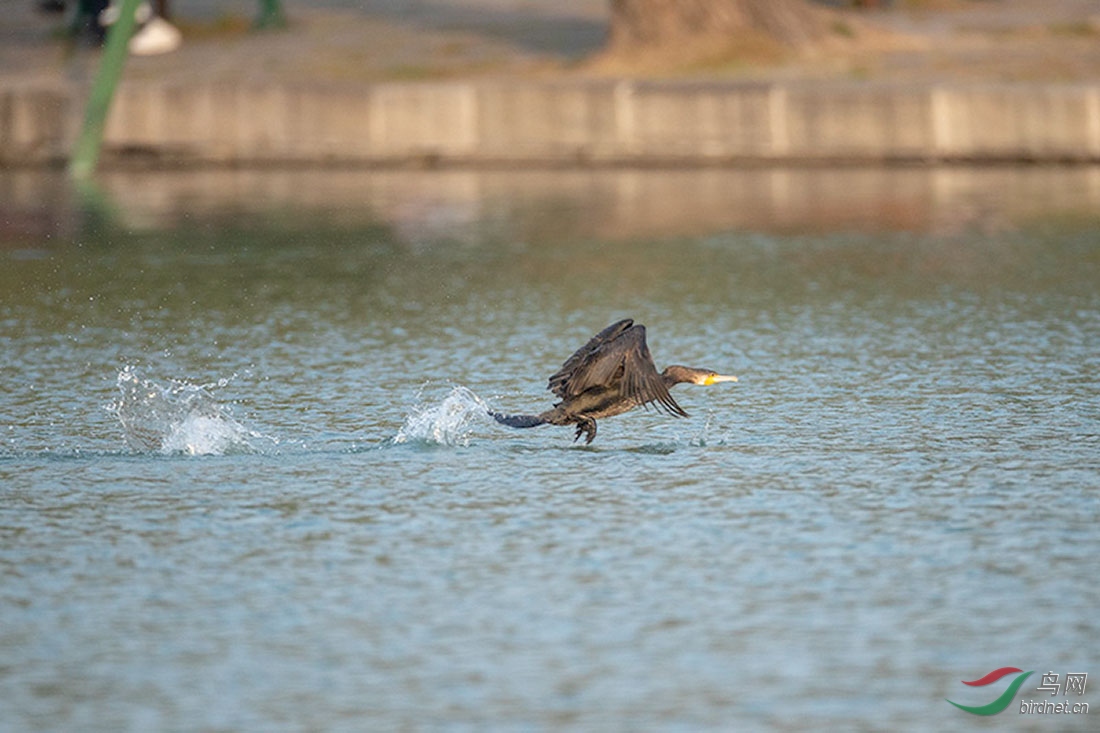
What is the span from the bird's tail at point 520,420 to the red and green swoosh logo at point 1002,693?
3.22 meters

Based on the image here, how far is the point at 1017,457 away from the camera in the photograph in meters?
9.20

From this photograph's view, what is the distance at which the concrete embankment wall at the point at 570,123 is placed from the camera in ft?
68.7

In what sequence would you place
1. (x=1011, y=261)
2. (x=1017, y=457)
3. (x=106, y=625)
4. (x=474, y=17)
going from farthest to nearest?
(x=474, y=17) < (x=1011, y=261) < (x=1017, y=457) < (x=106, y=625)

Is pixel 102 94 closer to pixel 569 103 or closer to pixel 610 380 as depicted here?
pixel 569 103

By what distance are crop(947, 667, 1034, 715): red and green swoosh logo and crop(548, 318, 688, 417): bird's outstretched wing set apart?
265 cm

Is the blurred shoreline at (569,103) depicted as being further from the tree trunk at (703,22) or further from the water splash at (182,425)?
the water splash at (182,425)

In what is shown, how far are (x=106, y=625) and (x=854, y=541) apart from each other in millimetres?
2858

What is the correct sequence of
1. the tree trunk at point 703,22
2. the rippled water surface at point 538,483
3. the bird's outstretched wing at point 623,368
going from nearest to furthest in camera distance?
1. the rippled water surface at point 538,483
2. the bird's outstretched wing at point 623,368
3. the tree trunk at point 703,22

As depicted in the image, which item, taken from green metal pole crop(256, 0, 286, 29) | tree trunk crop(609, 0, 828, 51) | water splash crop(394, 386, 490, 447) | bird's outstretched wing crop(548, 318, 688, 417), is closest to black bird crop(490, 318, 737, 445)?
bird's outstretched wing crop(548, 318, 688, 417)

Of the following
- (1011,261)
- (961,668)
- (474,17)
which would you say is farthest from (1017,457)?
(474,17)

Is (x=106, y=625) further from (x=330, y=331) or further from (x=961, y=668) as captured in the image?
(x=330, y=331)

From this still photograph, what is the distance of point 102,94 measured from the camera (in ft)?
72.7

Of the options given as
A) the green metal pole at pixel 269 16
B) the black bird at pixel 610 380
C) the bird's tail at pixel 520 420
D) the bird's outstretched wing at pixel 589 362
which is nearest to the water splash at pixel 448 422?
the bird's tail at pixel 520 420

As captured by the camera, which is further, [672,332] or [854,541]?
[672,332]
